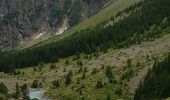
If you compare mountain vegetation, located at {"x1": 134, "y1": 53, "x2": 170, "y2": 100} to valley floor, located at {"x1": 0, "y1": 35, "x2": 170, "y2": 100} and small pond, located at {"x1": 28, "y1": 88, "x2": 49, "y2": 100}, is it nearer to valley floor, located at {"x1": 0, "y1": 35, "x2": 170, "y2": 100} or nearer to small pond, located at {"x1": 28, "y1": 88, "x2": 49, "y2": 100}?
valley floor, located at {"x1": 0, "y1": 35, "x2": 170, "y2": 100}

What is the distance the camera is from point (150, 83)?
100 meters

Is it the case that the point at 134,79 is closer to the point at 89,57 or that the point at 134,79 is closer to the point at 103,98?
the point at 103,98

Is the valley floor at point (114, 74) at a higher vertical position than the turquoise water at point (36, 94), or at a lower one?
higher

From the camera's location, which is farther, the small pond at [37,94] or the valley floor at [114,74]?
the small pond at [37,94]

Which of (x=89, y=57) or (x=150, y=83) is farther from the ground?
(x=89, y=57)

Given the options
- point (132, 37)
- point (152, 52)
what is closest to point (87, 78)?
point (152, 52)

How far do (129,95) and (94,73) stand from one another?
32.4 meters

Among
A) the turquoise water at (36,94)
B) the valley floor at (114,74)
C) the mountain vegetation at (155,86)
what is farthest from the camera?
the turquoise water at (36,94)

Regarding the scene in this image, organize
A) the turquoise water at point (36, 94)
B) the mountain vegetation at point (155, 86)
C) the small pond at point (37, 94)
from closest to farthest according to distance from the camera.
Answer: the mountain vegetation at point (155, 86)
the small pond at point (37, 94)
the turquoise water at point (36, 94)

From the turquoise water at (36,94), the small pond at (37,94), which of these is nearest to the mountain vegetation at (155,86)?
the small pond at (37,94)

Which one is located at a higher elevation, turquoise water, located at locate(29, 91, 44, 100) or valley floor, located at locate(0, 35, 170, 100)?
valley floor, located at locate(0, 35, 170, 100)

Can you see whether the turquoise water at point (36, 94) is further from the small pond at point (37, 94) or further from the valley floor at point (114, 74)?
the valley floor at point (114, 74)

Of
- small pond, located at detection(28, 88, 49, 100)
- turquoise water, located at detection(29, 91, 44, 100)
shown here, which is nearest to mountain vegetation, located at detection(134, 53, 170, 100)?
small pond, located at detection(28, 88, 49, 100)

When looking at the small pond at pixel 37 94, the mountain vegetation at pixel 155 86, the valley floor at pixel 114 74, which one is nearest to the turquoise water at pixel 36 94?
the small pond at pixel 37 94
